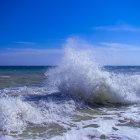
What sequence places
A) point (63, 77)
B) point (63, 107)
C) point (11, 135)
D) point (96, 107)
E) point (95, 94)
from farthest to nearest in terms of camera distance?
point (63, 77), point (95, 94), point (96, 107), point (63, 107), point (11, 135)

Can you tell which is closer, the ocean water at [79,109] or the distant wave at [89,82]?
the ocean water at [79,109]

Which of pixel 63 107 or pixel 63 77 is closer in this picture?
pixel 63 107

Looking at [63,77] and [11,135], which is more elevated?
[63,77]

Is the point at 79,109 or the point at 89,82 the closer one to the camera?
the point at 79,109

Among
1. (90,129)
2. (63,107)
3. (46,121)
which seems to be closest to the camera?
(90,129)

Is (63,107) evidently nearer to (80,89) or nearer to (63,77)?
(80,89)

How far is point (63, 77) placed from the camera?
7695 mm

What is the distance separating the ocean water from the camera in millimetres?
3660

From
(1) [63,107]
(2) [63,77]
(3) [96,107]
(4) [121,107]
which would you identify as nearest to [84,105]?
(3) [96,107]

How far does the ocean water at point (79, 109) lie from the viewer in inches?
144

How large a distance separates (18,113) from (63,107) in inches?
62.2

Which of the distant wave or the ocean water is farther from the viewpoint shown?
the distant wave

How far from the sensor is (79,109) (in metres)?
5.60

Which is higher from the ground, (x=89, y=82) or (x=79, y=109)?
(x=89, y=82)
